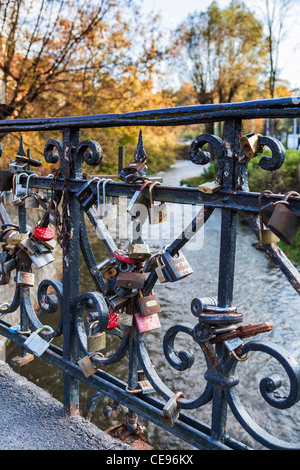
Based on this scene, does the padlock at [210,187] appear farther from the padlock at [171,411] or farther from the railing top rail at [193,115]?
the padlock at [171,411]

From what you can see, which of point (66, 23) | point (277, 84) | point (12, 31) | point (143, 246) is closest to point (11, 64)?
point (12, 31)

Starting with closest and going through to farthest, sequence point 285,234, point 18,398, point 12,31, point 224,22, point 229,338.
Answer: point 285,234 < point 229,338 < point 18,398 < point 12,31 < point 224,22

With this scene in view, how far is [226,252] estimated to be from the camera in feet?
3.95

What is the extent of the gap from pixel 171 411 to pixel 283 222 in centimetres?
70

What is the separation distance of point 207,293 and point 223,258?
28.2ft

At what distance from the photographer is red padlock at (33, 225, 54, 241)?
1833mm

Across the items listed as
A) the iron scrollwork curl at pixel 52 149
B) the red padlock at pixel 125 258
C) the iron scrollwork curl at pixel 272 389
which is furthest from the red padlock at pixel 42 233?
the iron scrollwork curl at pixel 272 389

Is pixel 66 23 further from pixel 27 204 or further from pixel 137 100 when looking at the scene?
pixel 27 204

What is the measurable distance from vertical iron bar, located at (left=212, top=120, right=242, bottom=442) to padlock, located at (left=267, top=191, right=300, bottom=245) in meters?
0.20

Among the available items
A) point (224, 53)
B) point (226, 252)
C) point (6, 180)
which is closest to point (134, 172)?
point (226, 252)

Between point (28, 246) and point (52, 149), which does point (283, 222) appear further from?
point (28, 246)

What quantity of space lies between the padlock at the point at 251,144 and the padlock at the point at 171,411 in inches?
30.7

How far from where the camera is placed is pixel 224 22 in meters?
32.0

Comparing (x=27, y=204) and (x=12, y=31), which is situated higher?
(x=12, y=31)
